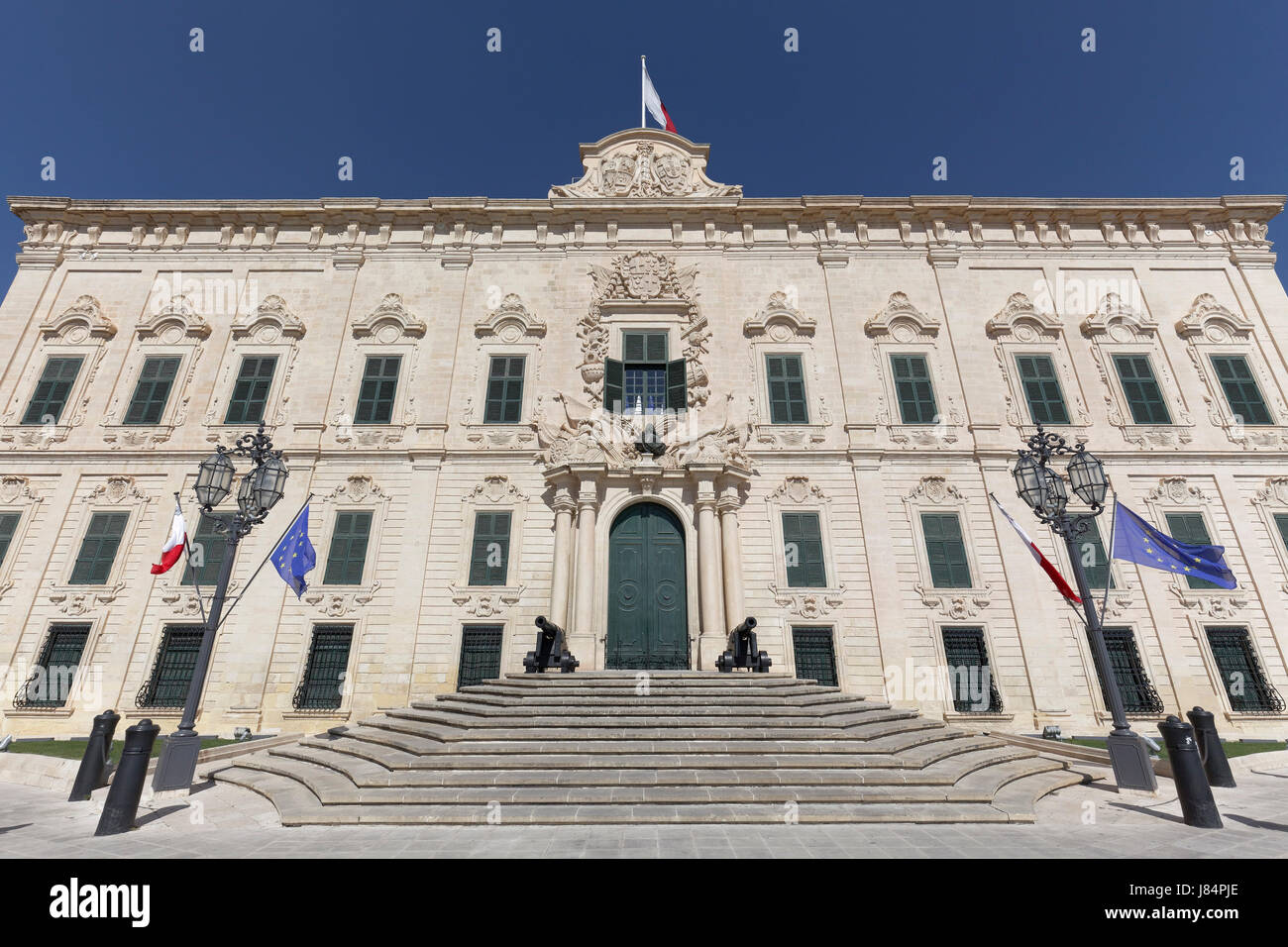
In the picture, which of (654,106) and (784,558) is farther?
(654,106)

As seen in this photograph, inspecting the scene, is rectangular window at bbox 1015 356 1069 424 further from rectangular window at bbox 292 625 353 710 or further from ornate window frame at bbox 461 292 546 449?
rectangular window at bbox 292 625 353 710

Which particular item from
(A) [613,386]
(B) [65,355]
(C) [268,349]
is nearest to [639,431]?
(A) [613,386]

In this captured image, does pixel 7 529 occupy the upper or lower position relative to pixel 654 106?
lower

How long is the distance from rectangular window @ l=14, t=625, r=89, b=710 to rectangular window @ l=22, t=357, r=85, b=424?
20.9 feet

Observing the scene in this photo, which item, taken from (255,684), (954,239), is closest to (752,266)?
(954,239)

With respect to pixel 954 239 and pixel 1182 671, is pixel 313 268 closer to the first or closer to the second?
pixel 954 239

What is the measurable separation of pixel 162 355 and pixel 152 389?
123cm

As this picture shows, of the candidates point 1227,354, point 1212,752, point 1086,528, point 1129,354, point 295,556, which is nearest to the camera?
point 1212,752

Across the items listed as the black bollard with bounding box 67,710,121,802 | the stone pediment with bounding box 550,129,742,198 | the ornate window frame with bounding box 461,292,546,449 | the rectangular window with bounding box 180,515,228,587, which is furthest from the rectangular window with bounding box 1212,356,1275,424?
the rectangular window with bounding box 180,515,228,587

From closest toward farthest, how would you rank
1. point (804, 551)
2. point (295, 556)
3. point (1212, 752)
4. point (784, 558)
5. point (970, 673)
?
1. point (1212, 752)
2. point (295, 556)
3. point (970, 673)
4. point (784, 558)
5. point (804, 551)

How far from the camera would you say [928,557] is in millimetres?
15266

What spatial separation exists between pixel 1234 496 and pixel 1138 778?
11817mm

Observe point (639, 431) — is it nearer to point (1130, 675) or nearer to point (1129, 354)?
point (1130, 675)

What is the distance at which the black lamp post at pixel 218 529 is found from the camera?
8.48 meters
